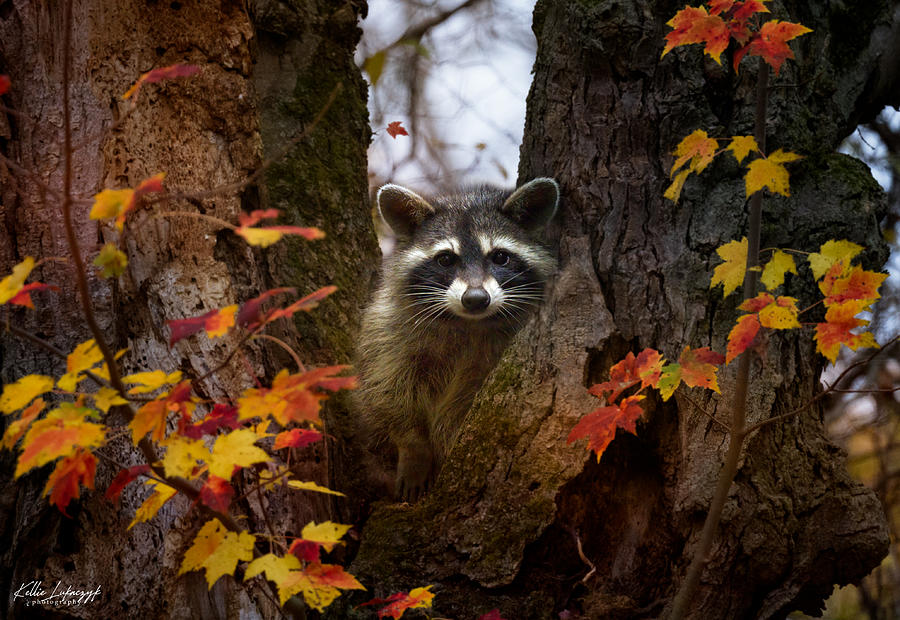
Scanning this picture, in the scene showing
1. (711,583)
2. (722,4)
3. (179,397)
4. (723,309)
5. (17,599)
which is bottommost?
(17,599)

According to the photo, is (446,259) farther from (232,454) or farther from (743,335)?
(232,454)

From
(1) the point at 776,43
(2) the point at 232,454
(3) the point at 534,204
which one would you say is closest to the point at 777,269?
(1) the point at 776,43

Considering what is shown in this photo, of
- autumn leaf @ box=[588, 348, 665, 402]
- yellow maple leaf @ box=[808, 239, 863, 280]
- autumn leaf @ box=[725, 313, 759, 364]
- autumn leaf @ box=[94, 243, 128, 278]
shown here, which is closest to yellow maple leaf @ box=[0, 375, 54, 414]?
autumn leaf @ box=[94, 243, 128, 278]

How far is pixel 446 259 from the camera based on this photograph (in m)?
3.52

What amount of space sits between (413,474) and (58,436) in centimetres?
203

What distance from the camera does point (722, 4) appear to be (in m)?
2.12

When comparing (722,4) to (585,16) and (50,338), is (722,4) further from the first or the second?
(50,338)

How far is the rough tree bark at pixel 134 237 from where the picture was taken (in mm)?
2486

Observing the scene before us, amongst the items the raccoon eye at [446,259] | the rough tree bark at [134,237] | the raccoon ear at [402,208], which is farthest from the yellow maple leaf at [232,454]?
the raccoon ear at [402,208]

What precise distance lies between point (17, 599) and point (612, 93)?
105 inches

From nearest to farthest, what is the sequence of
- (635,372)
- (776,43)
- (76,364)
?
(76,364)
(776,43)
(635,372)

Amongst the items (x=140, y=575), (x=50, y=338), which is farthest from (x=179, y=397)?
(x=50, y=338)

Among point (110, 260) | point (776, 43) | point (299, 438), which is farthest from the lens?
point (776, 43)

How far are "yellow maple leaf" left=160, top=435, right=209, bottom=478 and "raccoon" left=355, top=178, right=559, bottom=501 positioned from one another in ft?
5.40
